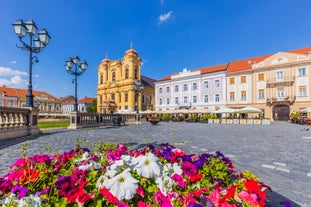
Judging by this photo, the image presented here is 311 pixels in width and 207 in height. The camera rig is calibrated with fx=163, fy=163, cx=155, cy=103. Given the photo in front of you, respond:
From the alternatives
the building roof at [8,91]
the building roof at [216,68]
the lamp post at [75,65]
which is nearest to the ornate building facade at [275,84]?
the building roof at [216,68]

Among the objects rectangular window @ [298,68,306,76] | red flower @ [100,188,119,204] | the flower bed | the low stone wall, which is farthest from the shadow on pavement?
rectangular window @ [298,68,306,76]

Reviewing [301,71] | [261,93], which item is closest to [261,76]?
[261,93]

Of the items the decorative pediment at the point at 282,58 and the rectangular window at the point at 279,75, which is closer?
the decorative pediment at the point at 282,58

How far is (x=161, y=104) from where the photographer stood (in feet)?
143

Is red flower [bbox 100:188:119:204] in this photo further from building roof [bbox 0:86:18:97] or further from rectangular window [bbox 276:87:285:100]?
building roof [bbox 0:86:18:97]

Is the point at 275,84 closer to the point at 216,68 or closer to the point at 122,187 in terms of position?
the point at 216,68

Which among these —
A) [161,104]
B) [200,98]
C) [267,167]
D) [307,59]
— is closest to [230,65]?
[200,98]

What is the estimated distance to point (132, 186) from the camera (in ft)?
4.17

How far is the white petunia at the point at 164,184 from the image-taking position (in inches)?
54.6

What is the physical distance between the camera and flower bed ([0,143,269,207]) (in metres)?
1.22

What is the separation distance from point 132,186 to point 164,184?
0.30 meters

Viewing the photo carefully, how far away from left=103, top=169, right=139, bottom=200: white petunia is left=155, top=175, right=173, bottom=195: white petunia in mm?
255

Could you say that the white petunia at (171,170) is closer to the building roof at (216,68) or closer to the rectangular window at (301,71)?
the rectangular window at (301,71)

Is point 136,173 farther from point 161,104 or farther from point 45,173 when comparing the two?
point 161,104
